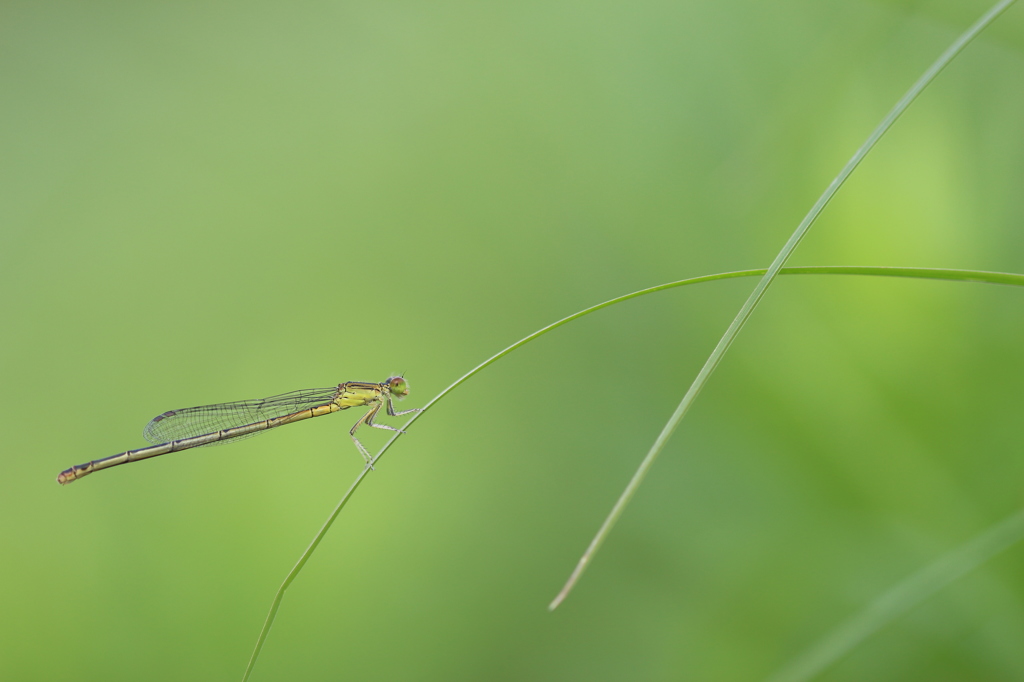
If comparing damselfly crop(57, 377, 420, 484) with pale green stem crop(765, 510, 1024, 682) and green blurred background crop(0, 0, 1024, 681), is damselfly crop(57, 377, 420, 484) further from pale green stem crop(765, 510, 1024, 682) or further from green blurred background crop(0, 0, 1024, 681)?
pale green stem crop(765, 510, 1024, 682)

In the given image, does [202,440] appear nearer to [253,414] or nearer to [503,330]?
[253,414]

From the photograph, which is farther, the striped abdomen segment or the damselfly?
the damselfly

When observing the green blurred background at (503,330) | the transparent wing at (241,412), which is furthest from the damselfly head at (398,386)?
the green blurred background at (503,330)

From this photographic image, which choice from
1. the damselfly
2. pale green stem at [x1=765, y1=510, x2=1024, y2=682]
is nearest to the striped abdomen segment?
the damselfly

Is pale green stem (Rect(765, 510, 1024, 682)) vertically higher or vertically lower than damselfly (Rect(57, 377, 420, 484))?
lower

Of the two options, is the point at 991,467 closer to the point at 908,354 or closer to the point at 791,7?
the point at 908,354

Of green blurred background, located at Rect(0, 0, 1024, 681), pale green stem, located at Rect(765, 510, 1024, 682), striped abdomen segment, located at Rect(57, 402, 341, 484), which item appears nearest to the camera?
pale green stem, located at Rect(765, 510, 1024, 682)

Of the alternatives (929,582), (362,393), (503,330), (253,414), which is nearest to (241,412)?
(253,414)
